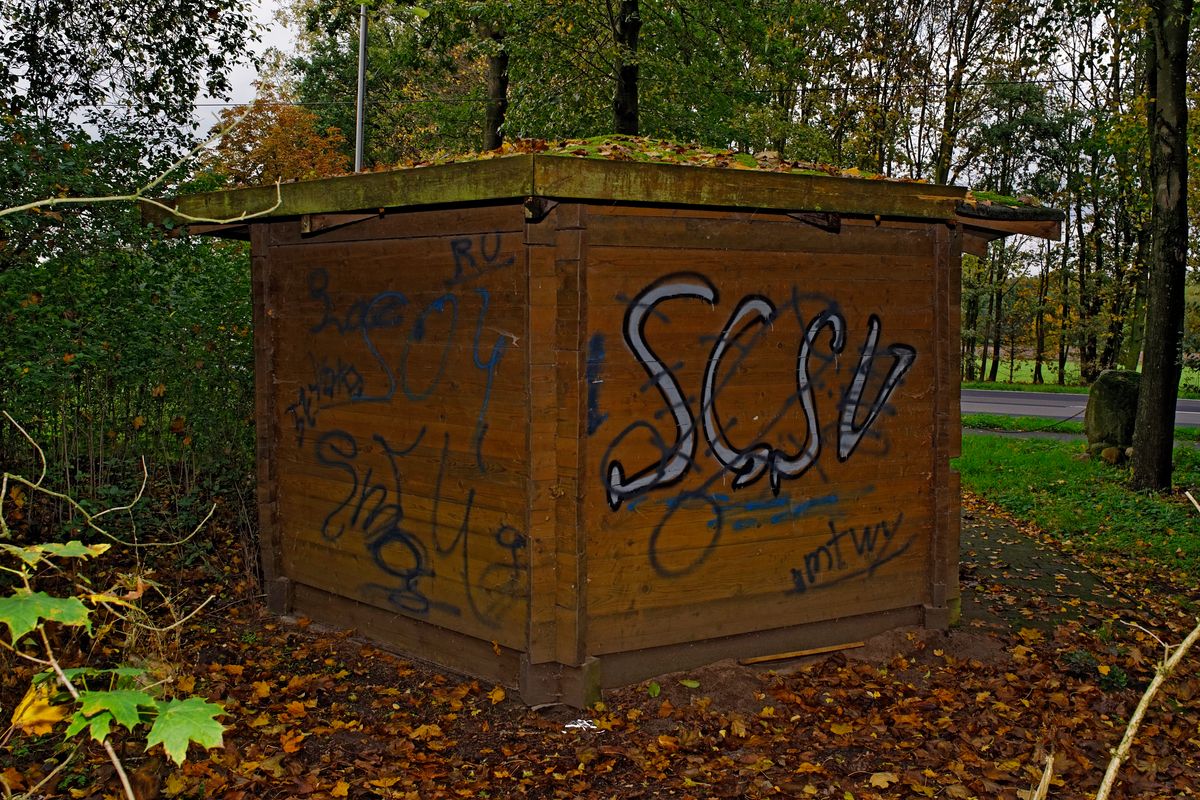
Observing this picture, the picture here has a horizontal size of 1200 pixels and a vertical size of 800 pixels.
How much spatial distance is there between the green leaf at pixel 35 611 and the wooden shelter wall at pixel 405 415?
10.2 feet

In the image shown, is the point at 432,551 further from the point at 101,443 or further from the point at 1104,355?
the point at 1104,355

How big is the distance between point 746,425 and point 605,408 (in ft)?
3.08

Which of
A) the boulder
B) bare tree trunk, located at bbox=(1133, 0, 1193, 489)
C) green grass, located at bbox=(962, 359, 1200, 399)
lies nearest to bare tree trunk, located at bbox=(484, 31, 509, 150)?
bare tree trunk, located at bbox=(1133, 0, 1193, 489)

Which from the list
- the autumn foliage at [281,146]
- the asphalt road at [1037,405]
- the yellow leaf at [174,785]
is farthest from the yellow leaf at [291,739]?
the autumn foliage at [281,146]

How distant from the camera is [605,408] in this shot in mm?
5012

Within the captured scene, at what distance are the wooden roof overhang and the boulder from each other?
347 inches

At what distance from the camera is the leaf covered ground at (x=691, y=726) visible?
168 inches

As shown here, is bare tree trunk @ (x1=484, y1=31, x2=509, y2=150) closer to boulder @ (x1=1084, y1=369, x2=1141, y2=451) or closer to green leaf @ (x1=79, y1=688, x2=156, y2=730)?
boulder @ (x1=1084, y1=369, x2=1141, y2=451)

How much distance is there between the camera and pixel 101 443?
22.2ft

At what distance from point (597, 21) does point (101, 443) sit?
32.9 feet

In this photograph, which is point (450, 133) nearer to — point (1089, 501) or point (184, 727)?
point (1089, 501)

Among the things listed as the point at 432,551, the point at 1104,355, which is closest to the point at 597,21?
the point at 432,551

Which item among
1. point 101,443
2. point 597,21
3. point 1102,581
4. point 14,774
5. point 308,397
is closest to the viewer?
point 14,774

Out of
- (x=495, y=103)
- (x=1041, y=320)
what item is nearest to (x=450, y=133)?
(x=495, y=103)
